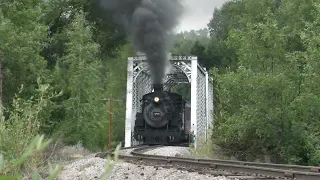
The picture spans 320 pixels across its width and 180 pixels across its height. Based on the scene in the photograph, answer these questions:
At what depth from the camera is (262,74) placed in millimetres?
17562

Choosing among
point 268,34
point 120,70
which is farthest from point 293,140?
point 120,70

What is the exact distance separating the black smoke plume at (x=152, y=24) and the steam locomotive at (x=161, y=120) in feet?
3.68

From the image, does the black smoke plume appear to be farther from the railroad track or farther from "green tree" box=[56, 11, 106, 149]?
the railroad track

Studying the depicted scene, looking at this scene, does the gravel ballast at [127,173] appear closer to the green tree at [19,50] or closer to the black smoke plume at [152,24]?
the green tree at [19,50]

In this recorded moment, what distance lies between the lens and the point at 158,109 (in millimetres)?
22719

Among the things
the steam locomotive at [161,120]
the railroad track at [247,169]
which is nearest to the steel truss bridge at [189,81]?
the steam locomotive at [161,120]

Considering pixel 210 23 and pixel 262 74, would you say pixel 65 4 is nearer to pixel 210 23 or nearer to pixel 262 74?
pixel 262 74

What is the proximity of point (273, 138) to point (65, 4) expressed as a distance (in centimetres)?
1715

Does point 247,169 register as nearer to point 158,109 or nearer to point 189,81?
point 158,109

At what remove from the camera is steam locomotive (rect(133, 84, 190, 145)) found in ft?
73.7

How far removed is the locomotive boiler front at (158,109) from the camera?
22438 millimetres

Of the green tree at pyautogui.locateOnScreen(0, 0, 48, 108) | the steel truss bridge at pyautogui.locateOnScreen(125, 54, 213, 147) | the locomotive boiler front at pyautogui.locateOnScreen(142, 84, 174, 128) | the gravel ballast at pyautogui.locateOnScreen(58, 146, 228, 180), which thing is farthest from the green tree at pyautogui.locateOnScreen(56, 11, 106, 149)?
the gravel ballast at pyautogui.locateOnScreen(58, 146, 228, 180)

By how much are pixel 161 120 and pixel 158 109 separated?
63 centimetres

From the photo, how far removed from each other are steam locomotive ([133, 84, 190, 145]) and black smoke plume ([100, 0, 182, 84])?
1.12 m
